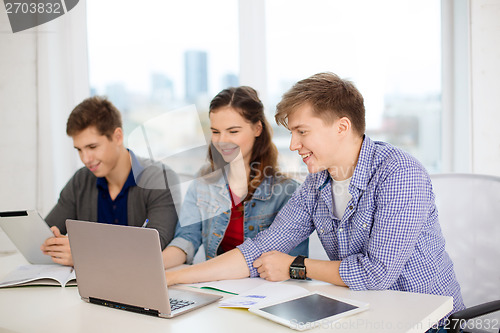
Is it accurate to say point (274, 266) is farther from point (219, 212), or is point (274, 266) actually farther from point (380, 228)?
point (219, 212)

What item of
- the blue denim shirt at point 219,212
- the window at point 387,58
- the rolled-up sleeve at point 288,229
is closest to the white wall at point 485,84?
the window at point 387,58

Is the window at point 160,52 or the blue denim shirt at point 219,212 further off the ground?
Answer: the window at point 160,52

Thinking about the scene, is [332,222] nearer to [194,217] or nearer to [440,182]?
[440,182]

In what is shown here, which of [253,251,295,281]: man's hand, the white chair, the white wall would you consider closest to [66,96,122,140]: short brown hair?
[253,251,295,281]: man's hand

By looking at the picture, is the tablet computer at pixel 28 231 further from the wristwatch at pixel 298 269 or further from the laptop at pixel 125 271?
the wristwatch at pixel 298 269

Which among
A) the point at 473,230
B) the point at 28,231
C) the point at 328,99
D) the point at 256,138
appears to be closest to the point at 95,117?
the point at 28,231

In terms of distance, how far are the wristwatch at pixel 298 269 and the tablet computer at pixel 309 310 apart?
7.5 inches

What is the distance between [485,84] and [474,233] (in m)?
1.07

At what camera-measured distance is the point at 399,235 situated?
1347 mm

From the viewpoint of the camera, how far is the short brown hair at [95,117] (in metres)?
2.05

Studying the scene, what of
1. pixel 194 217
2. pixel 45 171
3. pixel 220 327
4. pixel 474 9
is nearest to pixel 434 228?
pixel 220 327

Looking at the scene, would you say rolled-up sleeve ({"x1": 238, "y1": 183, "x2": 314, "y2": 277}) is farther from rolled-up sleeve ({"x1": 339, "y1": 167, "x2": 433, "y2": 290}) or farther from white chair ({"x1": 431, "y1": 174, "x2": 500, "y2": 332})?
white chair ({"x1": 431, "y1": 174, "x2": 500, "y2": 332})

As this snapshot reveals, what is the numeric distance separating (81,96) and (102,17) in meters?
0.52

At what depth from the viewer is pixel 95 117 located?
2066 mm
